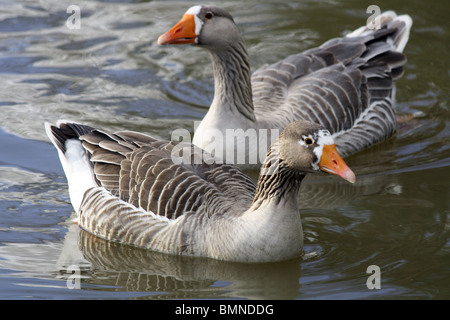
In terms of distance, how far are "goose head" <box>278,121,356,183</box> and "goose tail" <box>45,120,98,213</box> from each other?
2.40 m

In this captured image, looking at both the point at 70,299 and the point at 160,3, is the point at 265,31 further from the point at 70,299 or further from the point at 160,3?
the point at 70,299

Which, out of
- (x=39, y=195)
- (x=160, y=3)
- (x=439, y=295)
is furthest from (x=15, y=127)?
(x=439, y=295)

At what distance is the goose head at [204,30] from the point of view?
884 centimetres

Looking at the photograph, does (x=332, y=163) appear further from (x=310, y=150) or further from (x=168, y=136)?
(x=168, y=136)

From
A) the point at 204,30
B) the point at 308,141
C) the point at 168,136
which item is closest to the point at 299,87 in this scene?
the point at 204,30

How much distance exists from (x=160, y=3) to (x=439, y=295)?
29.9 ft

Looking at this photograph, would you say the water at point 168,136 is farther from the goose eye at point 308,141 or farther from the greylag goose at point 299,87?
the goose eye at point 308,141

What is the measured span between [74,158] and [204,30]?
6.79 feet

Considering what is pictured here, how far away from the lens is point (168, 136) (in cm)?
1028

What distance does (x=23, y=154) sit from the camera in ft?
31.8

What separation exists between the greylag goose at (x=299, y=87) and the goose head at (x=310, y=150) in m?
2.47

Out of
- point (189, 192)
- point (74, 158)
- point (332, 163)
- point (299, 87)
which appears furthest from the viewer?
point (299, 87)

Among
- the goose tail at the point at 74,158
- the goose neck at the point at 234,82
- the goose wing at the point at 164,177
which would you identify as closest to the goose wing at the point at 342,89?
the goose neck at the point at 234,82

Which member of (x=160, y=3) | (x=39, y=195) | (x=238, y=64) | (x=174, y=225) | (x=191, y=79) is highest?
(x=160, y=3)
